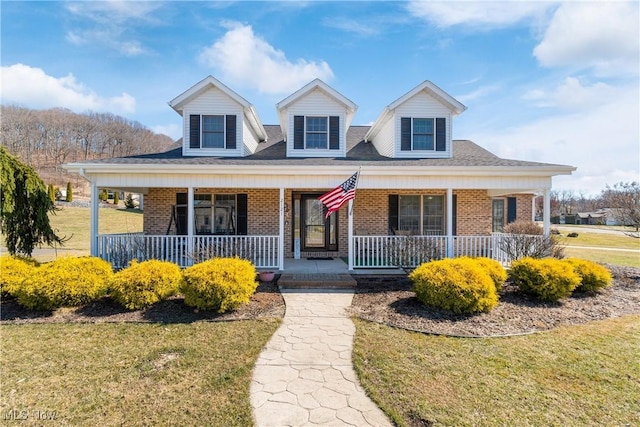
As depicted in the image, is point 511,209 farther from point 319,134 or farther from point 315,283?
point 315,283

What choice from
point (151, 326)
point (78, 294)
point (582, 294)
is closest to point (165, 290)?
point (151, 326)

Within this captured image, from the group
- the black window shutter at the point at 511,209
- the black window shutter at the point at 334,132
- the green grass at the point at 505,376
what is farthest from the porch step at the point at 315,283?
the black window shutter at the point at 511,209

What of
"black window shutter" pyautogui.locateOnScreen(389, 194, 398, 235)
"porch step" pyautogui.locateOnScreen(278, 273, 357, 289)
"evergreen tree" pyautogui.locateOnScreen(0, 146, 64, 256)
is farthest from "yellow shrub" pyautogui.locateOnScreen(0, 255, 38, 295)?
"black window shutter" pyautogui.locateOnScreen(389, 194, 398, 235)

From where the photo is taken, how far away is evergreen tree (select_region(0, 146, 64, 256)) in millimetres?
7680

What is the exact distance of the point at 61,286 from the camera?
244 inches

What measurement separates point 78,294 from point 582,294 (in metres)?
11.4

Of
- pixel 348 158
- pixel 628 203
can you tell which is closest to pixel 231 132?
pixel 348 158

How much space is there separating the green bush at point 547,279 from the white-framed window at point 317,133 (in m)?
7.11

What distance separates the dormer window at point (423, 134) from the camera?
36.5 ft

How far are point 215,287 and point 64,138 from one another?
6704 cm

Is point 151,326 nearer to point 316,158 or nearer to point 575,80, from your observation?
point 316,158

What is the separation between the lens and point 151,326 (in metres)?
5.59

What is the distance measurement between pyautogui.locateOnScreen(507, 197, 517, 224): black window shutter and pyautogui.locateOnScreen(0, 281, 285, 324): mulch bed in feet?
47.0

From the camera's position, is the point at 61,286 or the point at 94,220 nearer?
the point at 61,286
